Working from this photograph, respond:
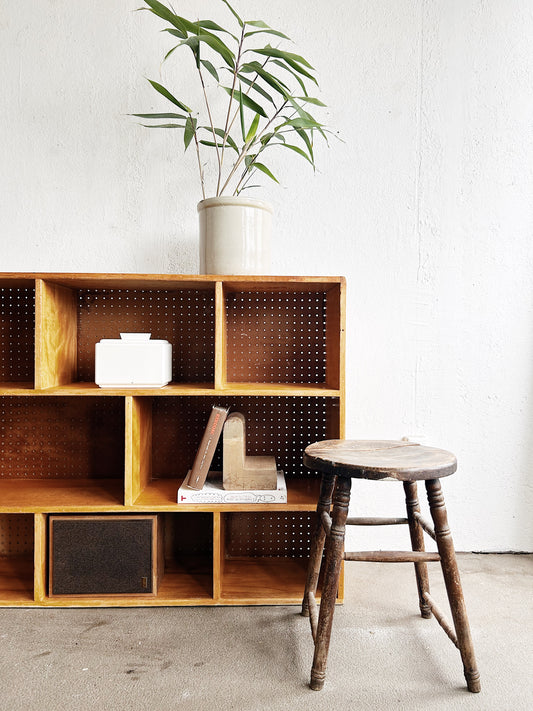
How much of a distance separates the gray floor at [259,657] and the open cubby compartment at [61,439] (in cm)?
54

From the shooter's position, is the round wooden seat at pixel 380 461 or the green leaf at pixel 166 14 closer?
the round wooden seat at pixel 380 461

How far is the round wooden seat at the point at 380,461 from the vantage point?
1285 mm

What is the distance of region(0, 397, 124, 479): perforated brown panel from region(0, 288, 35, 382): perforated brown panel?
0.37 ft

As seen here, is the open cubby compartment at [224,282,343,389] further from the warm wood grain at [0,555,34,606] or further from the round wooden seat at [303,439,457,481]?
the warm wood grain at [0,555,34,606]

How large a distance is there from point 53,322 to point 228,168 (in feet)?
3.18

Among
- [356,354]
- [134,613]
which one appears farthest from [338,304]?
[134,613]

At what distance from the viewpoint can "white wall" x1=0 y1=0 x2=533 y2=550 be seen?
2105 millimetres

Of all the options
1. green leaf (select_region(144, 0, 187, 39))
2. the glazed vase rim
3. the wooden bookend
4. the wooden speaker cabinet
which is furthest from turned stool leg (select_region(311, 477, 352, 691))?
green leaf (select_region(144, 0, 187, 39))

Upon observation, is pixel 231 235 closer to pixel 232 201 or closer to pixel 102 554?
pixel 232 201

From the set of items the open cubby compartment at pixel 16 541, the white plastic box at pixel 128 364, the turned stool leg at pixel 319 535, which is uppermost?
the white plastic box at pixel 128 364

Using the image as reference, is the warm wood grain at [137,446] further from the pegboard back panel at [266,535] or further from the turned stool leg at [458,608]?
the turned stool leg at [458,608]

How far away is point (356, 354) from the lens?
2.19 meters

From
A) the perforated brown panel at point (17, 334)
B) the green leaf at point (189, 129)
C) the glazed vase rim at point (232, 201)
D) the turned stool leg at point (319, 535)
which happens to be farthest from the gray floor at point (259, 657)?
the green leaf at point (189, 129)

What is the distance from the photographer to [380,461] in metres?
1.36
